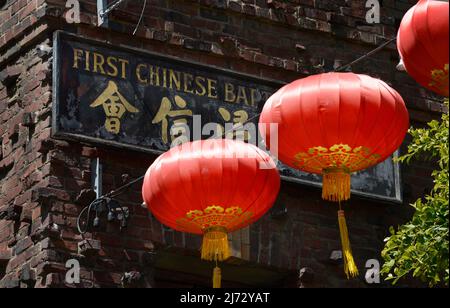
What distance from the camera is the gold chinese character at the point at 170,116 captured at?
15.5m

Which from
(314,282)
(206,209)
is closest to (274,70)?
(314,282)

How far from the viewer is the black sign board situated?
15.2 metres

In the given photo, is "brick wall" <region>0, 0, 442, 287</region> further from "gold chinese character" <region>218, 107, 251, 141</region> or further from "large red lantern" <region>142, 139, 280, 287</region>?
"large red lantern" <region>142, 139, 280, 287</region>

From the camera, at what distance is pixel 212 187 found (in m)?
13.1

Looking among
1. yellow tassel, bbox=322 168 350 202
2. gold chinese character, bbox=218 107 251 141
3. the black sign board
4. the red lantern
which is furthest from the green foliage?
gold chinese character, bbox=218 107 251 141

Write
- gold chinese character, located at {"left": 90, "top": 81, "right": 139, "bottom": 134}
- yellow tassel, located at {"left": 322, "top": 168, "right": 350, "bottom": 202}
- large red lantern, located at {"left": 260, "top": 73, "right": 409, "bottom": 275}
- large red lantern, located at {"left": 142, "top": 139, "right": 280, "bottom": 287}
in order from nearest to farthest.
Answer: large red lantern, located at {"left": 260, "top": 73, "right": 409, "bottom": 275} → large red lantern, located at {"left": 142, "top": 139, "right": 280, "bottom": 287} → yellow tassel, located at {"left": 322, "top": 168, "right": 350, "bottom": 202} → gold chinese character, located at {"left": 90, "top": 81, "right": 139, "bottom": 134}

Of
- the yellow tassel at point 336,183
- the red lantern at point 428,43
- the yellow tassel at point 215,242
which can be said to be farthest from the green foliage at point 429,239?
the red lantern at point 428,43

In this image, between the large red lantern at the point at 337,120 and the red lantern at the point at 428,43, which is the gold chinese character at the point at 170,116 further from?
the red lantern at the point at 428,43

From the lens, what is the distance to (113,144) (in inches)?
598

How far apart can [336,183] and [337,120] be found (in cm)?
68

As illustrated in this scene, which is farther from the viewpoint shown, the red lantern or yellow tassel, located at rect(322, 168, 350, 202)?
yellow tassel, located at rect(322, 168, 350, 202)

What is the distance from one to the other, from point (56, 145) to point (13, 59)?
51.0 inches

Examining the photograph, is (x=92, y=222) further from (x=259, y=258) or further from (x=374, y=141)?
(x=374, y=141)

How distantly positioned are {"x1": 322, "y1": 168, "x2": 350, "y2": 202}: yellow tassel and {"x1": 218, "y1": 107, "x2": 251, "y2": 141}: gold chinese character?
2.13m
